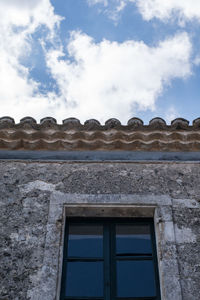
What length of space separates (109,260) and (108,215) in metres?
0.50

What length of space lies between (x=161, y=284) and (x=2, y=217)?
170cm

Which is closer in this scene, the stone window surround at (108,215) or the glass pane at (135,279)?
the stone window surround at (108,215)

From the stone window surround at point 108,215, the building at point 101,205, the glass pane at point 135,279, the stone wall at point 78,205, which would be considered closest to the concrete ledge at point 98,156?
the building at point 101,205

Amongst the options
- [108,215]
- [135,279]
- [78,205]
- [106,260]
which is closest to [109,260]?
[106,260]

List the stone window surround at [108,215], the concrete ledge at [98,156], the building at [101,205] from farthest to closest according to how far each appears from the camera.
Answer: the concrete ledge at [98,156]
the building at [101,205]
the stone window surround at [108,215]

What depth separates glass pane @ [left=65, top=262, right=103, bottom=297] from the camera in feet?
13.4

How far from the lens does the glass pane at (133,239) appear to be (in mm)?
4438

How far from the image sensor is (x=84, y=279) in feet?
13.7

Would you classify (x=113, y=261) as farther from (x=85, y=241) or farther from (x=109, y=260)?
(x=85, y=241)

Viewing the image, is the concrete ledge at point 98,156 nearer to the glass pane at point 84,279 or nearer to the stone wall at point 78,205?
the stone wall at point 78,205

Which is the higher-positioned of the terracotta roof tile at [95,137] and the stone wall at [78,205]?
the terracotta roof tile at [95,137]

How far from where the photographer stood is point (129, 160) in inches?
198

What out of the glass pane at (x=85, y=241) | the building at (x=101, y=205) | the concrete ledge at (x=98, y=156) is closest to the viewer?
the building at (x=101, y=205)

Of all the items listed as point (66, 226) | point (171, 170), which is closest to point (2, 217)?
point (66, 226)
